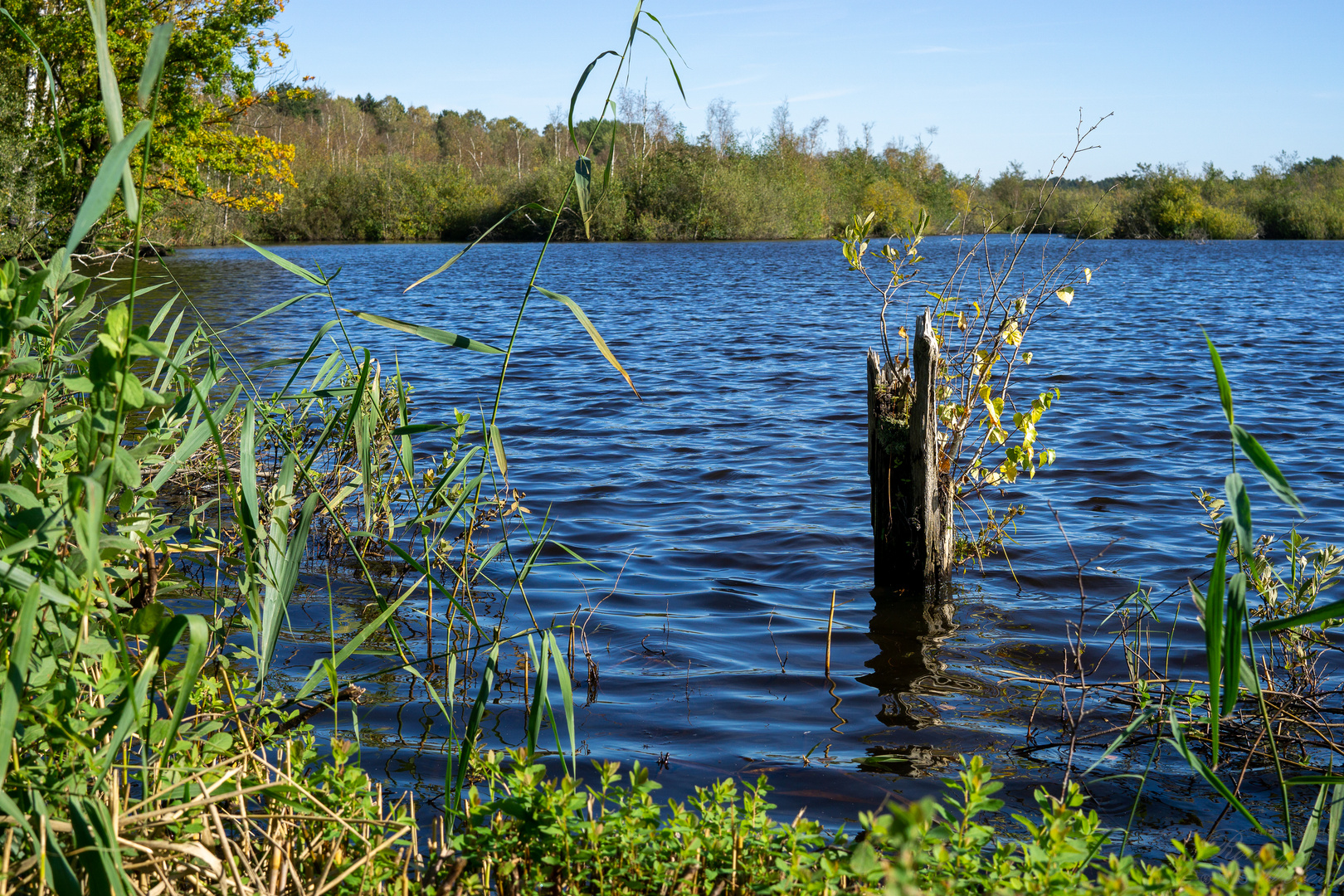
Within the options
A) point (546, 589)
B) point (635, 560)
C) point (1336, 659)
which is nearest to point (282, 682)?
point (546, 589)

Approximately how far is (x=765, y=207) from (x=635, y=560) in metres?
56.6

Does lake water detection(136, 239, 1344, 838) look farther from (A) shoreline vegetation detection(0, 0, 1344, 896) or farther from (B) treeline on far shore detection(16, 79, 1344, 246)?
(B) treeline on far shore detection(16, 79, 1344, 246)

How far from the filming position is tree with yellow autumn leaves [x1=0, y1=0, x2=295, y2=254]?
21781mm

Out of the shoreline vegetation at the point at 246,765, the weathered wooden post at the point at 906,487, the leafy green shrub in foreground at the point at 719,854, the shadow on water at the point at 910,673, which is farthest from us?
the weathered wooden post at the point at 906,487

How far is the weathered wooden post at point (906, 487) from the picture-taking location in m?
4.95

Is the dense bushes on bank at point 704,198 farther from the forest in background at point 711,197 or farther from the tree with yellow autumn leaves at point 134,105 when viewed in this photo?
the tree with yellow autumn leaves at point 134,105

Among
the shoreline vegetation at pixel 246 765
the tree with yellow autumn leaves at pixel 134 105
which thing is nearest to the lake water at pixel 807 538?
the shoreline vegetation at pixel 246 765

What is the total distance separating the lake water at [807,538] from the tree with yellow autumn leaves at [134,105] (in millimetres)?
7736

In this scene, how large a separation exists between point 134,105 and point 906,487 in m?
22.1

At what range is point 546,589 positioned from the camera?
558 centimetres

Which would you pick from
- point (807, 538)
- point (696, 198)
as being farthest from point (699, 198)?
point (807, 538)

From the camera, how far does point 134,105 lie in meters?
21.4

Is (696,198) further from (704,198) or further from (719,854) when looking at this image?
(719,854)

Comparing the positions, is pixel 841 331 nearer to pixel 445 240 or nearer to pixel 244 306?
pixel 244 306
